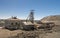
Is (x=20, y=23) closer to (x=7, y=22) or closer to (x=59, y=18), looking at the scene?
(x=7, y=22)

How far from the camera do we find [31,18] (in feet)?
143

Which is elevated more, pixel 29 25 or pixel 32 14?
pixel 32 14

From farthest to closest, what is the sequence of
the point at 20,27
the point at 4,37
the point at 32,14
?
the point at 32,14 → the point at 20,27 → the point at 4,37

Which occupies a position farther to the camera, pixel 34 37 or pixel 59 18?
pixel 59 18

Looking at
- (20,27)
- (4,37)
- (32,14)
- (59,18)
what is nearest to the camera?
(4,37)

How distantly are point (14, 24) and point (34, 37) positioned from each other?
57.9 feet

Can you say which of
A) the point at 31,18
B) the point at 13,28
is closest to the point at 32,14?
the point at 31,18

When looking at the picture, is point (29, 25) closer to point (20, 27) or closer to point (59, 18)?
point (20, 27)

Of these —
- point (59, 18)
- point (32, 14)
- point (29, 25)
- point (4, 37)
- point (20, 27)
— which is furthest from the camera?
point (59, 18)

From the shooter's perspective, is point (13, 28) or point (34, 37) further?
point (13, 28)

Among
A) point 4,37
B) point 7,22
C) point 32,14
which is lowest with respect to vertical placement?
point 4,37

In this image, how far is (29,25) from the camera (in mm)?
37062

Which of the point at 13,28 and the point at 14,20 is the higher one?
the point at 14,20

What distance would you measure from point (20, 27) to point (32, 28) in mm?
4542
